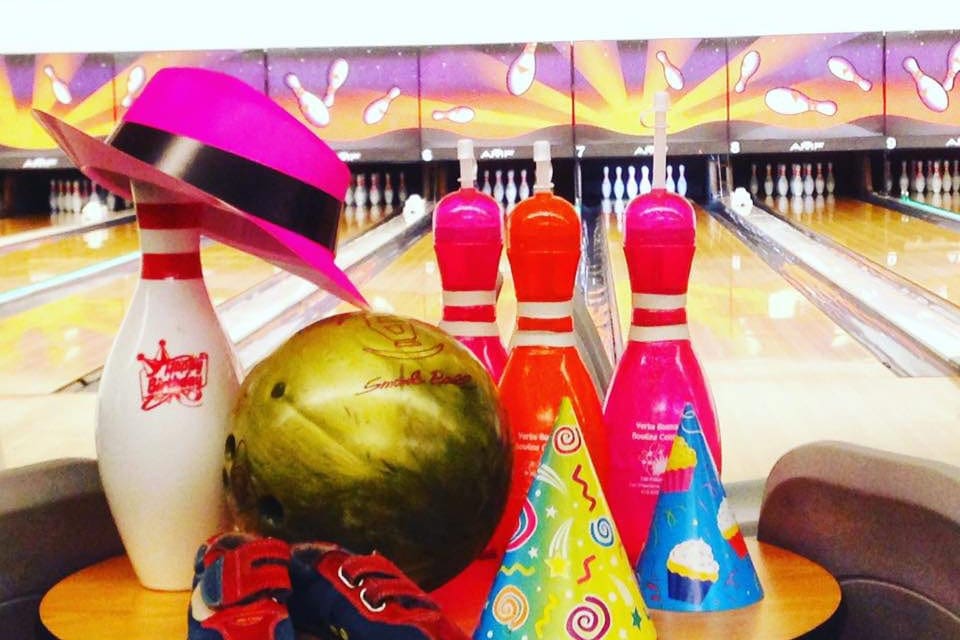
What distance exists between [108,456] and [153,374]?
3.3 inches

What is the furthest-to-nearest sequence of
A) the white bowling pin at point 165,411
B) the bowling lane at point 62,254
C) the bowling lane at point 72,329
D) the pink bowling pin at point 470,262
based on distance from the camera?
1. the bowling lane at point 62,254
2. the bowling lane at point 72,329
3. the pink bowling pin at point 470,262
4. the white bowling pin at point 165,411

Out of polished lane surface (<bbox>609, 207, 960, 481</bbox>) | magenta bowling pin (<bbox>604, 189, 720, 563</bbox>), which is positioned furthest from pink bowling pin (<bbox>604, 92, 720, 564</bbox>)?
polished lane surface (<bbox>609, 207, 960, 481</bbox>)

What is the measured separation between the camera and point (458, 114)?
5.74 metres

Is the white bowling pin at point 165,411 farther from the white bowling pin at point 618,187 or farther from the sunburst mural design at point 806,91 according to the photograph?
the white bowling pin at point 618,187

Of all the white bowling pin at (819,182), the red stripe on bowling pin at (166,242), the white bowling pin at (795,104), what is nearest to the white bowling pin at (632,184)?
the white bowling pin at (795,104)

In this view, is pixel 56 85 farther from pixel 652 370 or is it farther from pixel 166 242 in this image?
pixel 652 370

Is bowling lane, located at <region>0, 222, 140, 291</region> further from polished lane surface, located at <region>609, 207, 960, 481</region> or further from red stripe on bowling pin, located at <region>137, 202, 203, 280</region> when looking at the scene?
red stripe on bowling pin, located at <region>137, 202, 203, 280</region>

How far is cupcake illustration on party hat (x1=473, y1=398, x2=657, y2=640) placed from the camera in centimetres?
93

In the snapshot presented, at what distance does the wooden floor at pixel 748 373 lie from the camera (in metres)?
2.39

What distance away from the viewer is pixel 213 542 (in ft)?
3.04

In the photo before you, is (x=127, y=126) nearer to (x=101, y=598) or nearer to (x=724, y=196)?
(x=101, y=598)

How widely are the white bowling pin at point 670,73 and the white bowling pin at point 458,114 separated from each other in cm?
92

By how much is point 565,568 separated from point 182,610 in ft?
1.12

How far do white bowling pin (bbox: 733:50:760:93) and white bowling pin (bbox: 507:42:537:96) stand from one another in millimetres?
974
